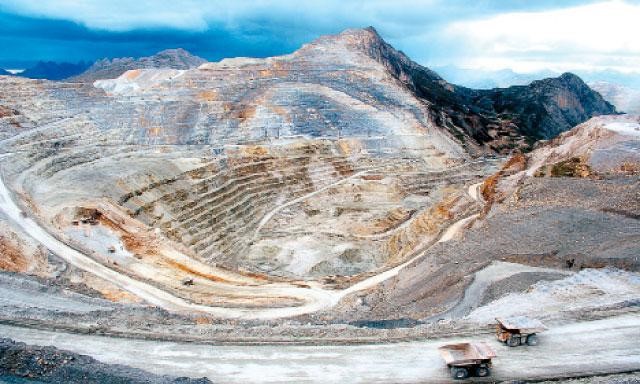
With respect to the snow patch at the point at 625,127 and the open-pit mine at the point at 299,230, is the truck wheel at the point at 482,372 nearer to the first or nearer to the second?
the open-pit mine at the point at 299,230

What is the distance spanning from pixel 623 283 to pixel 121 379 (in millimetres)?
19191

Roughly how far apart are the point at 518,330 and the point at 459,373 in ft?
9.56

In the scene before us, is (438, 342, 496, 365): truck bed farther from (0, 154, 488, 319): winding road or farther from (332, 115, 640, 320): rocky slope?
(0, 154, 488, 319): winding road

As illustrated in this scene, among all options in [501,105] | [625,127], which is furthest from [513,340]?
[501,105]

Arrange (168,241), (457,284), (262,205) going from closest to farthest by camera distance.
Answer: (457,284)
(168,241)
(262,205)

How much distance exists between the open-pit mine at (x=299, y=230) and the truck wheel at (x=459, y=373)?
1.20ft

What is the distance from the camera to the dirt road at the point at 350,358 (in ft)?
51.6

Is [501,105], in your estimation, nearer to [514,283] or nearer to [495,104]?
[495,104]

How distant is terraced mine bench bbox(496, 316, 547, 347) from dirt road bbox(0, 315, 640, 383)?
0.76ft

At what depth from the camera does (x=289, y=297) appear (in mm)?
32375

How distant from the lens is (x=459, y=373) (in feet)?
50.3

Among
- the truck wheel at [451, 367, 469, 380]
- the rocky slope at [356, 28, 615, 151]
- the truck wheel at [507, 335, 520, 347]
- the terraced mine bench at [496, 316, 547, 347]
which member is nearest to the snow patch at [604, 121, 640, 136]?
the rocky slope at [356, 28, 615, 151]

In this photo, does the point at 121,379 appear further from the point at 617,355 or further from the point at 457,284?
the point at 457,284

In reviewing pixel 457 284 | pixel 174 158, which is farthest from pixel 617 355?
pixel 174 158
